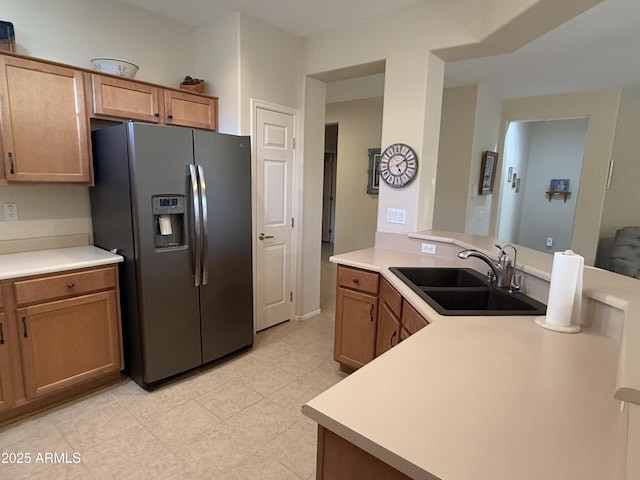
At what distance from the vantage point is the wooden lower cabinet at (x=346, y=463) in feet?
2.52

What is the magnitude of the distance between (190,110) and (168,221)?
1.00 metres

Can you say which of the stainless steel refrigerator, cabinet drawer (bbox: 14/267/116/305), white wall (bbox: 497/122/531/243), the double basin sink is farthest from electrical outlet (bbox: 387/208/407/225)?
white wall (bbox: 497/122/531/243)

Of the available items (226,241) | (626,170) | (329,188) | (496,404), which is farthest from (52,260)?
(329,188)

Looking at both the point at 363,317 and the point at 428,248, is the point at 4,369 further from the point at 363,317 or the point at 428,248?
the point at 428,248

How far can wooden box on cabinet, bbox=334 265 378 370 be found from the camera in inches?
91.1

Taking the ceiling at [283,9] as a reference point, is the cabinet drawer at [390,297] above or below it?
below

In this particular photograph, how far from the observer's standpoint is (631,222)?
14.2 feet

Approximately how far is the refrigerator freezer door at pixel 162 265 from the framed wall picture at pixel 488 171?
3564mm

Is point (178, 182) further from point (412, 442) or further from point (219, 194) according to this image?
point (412, 442)

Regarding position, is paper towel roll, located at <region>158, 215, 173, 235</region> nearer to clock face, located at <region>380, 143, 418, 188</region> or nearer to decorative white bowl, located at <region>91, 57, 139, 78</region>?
decorative white bowl, located at <region>91, 57, 139, 78</region>

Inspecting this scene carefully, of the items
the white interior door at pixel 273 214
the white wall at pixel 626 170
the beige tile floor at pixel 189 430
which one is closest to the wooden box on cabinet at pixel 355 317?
the beige tile floor at pixel 189 430

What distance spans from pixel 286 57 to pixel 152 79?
3.64 ft

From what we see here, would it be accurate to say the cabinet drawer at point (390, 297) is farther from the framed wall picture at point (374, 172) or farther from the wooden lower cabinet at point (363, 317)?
the framed wall picture at point (374, 172)

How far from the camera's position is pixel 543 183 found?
6.25 meters
